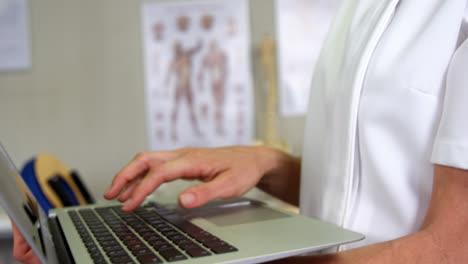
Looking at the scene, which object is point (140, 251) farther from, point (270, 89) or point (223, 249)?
point (270, 89)

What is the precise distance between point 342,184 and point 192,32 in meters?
2.00

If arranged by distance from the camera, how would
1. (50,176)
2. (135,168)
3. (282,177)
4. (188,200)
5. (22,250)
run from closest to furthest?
(22,250) → (188,200) → (135,168) → (282,177) → (50,176)

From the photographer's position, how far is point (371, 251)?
0.39 m

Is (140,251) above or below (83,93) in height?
below

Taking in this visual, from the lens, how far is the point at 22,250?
35 cm

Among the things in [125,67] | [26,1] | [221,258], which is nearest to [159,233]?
[221,258]

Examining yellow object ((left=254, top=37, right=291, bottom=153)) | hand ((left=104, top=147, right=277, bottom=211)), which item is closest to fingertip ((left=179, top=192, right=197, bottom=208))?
hand ((left=104, top=147, right=277, bottom=211))

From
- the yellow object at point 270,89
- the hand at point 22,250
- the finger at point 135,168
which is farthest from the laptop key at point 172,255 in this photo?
the yellow object at point 270,89

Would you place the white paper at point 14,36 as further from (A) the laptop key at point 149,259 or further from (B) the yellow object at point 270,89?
(A) the laptop key at point 149,259

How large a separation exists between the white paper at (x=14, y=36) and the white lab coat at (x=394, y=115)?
2308mm

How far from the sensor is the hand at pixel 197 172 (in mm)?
517

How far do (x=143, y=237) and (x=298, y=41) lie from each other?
2.04 metres

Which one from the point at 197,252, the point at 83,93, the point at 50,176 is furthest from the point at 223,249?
the point at 83,93

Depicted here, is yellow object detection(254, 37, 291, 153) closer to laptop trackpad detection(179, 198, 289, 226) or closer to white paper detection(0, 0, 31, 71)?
white paper detection(0, 0, 31, 71)
